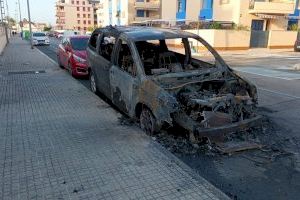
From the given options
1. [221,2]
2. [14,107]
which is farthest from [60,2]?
[14,107]

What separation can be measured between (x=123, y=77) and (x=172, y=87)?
4.36 feet

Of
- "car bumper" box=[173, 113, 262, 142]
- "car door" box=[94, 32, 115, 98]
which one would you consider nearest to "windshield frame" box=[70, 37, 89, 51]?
"car door" box=[94, 32, 115, 98]

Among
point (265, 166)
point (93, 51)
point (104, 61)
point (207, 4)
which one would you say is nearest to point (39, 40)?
point (207, 4)

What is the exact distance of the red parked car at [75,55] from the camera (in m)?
12.1

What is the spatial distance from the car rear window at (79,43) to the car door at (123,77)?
600 cm

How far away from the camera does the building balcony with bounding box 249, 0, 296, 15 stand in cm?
3384

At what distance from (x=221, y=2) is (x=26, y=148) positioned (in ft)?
121

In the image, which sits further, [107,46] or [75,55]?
[75,55]

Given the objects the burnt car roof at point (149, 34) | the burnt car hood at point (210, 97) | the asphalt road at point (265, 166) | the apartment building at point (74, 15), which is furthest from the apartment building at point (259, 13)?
the apartment building at point (74, 15)

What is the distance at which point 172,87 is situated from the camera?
5.70 m

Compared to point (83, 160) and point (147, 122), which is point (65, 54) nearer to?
point (147, 122)

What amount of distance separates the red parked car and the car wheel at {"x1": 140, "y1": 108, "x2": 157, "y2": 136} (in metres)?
5.76

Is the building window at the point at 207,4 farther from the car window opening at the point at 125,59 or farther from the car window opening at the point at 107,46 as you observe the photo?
the car window opening at the point at 125,59

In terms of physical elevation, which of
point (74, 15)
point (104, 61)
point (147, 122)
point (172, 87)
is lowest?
point (147, 122)
